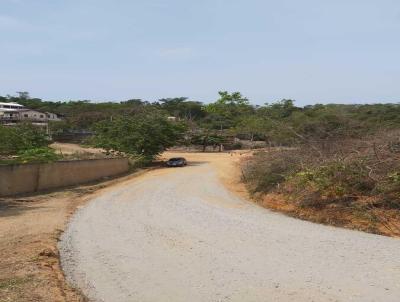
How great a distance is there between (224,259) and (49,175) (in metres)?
22.3

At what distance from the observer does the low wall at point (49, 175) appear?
27125 millimetres

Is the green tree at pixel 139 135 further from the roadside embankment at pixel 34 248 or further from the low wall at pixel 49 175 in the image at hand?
the roadside embankment at pixel 34 248

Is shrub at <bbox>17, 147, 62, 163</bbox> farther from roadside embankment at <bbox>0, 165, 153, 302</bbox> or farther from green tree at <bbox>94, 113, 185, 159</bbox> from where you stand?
green tree at <bbox>94, 113, 185, 159</bbox>

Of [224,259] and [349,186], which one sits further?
[349,186]

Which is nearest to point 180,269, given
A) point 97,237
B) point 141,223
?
point 97,237

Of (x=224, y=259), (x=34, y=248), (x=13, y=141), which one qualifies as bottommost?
(x=34, y=248)

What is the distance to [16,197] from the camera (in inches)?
1059

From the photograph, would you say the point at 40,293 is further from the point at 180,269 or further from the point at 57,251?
the point at 57,251

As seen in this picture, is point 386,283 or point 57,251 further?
point 57,251

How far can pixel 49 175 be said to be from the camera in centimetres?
3158

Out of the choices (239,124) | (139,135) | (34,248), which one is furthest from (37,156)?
(239,124)

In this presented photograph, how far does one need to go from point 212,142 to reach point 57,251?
7534cm

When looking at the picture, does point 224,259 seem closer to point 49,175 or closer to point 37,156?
point 49,175

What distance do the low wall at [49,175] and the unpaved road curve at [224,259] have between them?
8.86 metres
